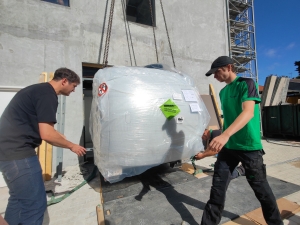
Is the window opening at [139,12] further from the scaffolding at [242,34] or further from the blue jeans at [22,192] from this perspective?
the scaffolding at [242,34]

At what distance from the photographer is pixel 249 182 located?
5.41ft

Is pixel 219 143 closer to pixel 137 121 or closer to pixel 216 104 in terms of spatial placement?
pixel 137 121

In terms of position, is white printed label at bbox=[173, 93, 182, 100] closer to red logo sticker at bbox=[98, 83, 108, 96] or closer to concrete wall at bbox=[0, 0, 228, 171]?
red logo sticker at bbox=[98, 83, 108, 96]

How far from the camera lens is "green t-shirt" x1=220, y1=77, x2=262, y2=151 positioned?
5.08 ft

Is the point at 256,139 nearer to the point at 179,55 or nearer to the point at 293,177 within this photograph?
the point at 293,177

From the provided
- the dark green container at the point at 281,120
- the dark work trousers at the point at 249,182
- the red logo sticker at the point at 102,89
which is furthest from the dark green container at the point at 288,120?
the red logo sticker at the point at 102,89

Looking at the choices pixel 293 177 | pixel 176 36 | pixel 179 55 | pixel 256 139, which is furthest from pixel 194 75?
pixel 256 139

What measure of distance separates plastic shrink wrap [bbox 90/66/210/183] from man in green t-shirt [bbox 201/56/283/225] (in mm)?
530

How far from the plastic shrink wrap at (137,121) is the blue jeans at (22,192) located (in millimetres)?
740

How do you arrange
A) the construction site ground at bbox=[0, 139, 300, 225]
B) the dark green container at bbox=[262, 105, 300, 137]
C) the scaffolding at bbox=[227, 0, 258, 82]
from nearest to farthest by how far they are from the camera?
the construction site ground at bbox=[0, 139, 300, 225], the dark green container at bbox=[262, 105, 300, 137], the scaffolding at bbox=[227, 0, 258, 82]

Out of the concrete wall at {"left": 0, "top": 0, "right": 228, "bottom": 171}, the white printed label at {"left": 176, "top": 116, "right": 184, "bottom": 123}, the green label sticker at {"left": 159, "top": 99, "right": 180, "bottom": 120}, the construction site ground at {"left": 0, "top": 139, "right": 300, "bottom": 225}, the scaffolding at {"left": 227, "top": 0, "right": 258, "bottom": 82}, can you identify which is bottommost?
the construction site ground at {"left": 0, "top": 139, "right": 300, "bottom": 225}

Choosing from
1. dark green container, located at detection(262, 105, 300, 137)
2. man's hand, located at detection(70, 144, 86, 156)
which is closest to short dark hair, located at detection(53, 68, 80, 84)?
man's hand, located at detection(70, 144, 86, 156)

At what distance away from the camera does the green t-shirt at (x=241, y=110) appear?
1.55 m

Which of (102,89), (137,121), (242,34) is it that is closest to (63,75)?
(102,89)
